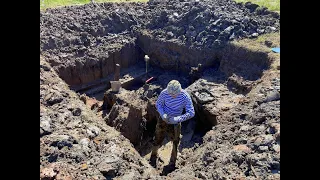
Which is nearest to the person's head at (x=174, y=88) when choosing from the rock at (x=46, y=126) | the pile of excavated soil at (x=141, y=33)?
the rock at (x=46, y=126)

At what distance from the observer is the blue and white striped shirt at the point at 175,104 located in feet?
19.6

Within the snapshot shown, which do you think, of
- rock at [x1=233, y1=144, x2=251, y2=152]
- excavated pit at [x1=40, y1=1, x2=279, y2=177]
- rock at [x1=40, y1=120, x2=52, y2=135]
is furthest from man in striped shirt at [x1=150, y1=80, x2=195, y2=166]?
rock at [x1=40, y1=120, x2=52, y2=135]

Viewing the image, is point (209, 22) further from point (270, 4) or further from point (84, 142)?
point (84, 142)

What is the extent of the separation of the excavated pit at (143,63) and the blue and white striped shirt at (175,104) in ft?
5.73

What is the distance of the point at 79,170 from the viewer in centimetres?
509

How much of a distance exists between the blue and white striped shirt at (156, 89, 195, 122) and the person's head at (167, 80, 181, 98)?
0.07m

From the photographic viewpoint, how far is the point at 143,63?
13250 mm

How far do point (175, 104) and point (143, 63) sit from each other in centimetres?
742

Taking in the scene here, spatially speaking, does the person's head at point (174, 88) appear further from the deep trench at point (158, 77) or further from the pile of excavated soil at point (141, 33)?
the pile of excavated soil at point (141, 33)

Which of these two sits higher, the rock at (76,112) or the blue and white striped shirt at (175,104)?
the blue and white striped shirt at (175,104)

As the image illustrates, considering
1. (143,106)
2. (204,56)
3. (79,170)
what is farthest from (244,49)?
(79,170)

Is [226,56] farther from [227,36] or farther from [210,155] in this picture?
[210,155]

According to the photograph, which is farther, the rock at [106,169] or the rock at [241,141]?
the rock at [241,141]
